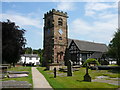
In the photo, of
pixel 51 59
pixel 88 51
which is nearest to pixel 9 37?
pixel 51 59

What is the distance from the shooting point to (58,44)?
44.8 m

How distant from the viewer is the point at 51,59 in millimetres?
43312

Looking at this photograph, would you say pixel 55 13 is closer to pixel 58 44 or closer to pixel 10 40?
pixel 58 44

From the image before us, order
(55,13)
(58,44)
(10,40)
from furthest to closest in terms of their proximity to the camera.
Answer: (55,13) < (58,44) < (10,40)

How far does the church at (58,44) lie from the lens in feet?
144

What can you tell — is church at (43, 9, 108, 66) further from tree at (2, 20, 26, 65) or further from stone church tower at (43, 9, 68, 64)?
tree at (2, 20, 26, 65)

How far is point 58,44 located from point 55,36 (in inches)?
104

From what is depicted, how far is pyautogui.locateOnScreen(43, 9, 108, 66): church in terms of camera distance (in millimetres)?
44031

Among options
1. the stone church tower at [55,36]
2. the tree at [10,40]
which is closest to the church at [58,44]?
the stone church tower at [55,36]

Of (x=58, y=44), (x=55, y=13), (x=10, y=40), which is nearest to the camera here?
(x=10, y=40)

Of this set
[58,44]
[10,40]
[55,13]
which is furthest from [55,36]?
[10,40]

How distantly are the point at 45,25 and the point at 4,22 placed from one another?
24.6 metres

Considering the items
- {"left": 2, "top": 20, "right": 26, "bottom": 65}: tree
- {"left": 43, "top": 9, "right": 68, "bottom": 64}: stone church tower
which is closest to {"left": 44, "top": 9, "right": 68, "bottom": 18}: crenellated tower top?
{"left": 43, "top": 9, "right": 68, "bottom": 64}: stone church tower

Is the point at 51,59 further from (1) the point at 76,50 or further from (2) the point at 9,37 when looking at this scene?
(2) the point at 9,37
